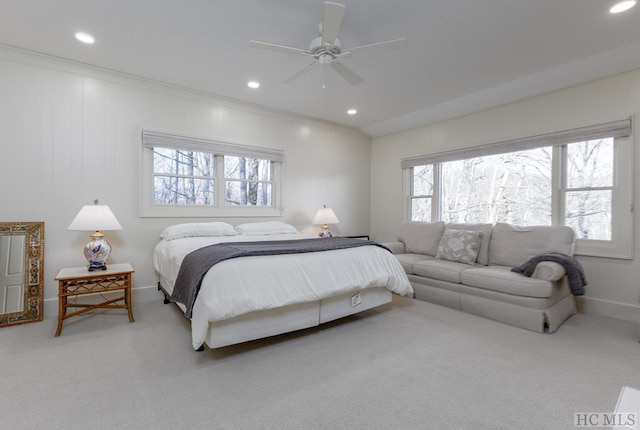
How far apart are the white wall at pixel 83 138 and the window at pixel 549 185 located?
10.4 feet

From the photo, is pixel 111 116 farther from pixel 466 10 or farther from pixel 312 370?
pixel 466 10

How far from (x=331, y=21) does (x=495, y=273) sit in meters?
2.83

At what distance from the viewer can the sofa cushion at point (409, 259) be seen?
3899mm

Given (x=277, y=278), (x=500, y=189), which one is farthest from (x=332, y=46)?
(x=500, y=189)

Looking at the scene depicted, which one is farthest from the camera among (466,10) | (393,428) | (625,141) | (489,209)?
(489,209)

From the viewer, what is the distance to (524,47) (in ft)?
9.32

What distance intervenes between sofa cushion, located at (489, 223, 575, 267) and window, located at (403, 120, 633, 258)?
1.10ft

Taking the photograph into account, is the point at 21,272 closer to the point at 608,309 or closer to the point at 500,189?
the point at 500,189

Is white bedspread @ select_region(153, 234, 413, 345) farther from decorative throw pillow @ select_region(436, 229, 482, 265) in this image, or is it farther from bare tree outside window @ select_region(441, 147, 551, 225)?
bare tree outside window @ select_region(441, 147, 551, 225)

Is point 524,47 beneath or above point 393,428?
above

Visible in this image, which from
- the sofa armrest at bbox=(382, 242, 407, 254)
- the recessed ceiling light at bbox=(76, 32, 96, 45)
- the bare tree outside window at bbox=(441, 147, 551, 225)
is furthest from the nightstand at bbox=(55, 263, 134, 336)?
the bare tree outside window at bbox=(441, 147, 551, 225)

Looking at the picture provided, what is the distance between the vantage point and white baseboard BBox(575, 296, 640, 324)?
3.02m

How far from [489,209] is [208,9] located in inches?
164

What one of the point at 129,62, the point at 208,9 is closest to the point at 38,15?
the point at 129,62
